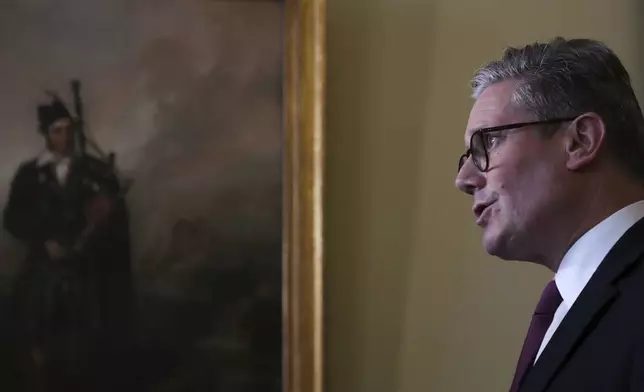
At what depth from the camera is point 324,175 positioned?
1.55m

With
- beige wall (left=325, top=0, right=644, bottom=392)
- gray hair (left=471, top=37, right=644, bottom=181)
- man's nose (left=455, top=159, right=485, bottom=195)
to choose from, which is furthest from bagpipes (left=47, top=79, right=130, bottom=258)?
gray hair (left=471, top=37, right=644, bottom=181)

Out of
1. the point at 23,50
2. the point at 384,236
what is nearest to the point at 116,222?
the point at 23,50

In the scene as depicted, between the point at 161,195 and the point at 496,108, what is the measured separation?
77cm

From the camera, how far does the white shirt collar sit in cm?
100

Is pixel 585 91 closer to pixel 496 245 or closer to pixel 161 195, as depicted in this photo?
pixel 496 245

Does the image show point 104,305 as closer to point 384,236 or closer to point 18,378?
point 18,378

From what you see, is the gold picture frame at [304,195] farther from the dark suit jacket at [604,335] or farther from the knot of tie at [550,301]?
the dark suit jacket at [604,335]

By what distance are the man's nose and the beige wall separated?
0.50m

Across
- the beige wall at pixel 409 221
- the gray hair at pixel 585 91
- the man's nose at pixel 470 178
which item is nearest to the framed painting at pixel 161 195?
the beige wall at pixel 409 221

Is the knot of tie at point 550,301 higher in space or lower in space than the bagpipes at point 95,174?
lower

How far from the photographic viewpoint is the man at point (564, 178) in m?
0.95

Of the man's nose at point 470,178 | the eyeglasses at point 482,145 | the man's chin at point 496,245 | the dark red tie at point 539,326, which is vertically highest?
the eyeglasses at point 482,145

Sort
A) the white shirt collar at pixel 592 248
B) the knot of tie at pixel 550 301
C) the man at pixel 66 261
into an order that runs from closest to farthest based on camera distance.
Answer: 1. the white shirt collar at pixel 592 248
2. the knot of tie at pixel 550 301
3. the man at pixel 66 261

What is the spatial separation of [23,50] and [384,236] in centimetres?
92
